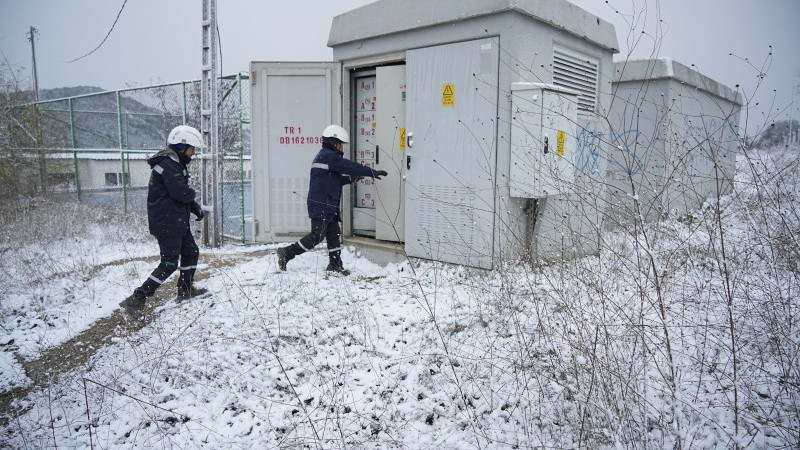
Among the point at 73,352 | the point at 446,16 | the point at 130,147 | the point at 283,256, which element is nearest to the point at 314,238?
the point at 283,256

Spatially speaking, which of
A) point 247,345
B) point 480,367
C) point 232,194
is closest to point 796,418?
point 480,367

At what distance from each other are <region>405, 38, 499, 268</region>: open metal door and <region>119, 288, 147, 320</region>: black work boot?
2939mm

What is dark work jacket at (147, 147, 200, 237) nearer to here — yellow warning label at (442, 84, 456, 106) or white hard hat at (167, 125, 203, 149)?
white hard hat at (167, 125, 203, 149)

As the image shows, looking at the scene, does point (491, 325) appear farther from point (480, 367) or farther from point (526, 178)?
point (526, 178)

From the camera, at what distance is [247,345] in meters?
3.80

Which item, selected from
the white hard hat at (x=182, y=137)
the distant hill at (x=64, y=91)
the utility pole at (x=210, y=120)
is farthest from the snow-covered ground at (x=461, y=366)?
the distant hill at (x=64, y=91)

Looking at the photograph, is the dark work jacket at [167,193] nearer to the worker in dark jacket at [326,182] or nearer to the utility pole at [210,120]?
the worker in dark jacket at [326,182]

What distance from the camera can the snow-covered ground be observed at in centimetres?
257

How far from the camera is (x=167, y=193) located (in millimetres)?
4664

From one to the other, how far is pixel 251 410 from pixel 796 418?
2956 mm

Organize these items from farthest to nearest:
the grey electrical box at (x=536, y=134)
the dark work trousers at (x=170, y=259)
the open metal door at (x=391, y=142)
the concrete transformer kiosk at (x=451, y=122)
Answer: the open metal door at (x=391, y=142)
the concrete transformer kiosk at (x=451, y=122)
the grey electrical box at (x=536, y=134)
the dark work trousers at (x=170, y=259)

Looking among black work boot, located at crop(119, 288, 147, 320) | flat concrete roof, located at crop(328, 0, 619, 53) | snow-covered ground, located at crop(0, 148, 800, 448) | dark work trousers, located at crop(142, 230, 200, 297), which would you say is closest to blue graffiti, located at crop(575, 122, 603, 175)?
flat concrete roof, located at crop(328, 0, 619, 53)

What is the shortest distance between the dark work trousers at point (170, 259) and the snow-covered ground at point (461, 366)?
0.32m

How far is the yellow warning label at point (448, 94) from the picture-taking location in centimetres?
539
